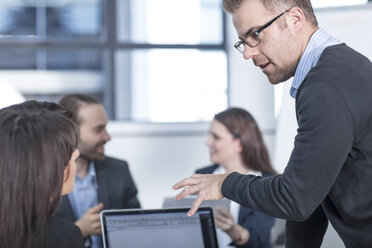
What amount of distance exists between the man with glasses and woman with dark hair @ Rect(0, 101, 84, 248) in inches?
12.7

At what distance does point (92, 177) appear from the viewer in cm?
295

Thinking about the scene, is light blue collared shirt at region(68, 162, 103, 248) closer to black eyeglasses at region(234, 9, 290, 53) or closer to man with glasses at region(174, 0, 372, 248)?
man with glasses at region(174, 0, 372, 248)

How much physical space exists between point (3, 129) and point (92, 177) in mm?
1545

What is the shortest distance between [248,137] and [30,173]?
192 cm

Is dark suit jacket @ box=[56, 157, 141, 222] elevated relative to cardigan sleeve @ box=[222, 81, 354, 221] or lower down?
lower down

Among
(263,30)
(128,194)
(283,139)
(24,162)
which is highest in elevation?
(263,30)

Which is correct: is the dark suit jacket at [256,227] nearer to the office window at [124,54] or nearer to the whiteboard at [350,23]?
the whiteboard at [350,23]

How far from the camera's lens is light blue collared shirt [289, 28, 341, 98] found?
57.0 inches

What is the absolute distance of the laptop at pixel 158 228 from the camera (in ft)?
5.61

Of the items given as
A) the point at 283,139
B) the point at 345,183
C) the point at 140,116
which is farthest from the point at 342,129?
the point at 140,116

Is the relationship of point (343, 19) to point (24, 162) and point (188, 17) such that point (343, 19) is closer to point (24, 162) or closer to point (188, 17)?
point (188, 17)

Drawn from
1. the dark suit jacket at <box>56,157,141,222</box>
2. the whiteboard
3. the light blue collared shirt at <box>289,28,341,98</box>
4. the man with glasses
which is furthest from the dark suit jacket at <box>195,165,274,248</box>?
the light blue collared shirt at <box>289,28,341,98</box>

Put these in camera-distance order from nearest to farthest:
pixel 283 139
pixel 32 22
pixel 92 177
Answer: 1. pixel 92 177
2. pixel 283 139
3. pixel 32 22

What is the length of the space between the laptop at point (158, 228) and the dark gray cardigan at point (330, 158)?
0.36 meters
